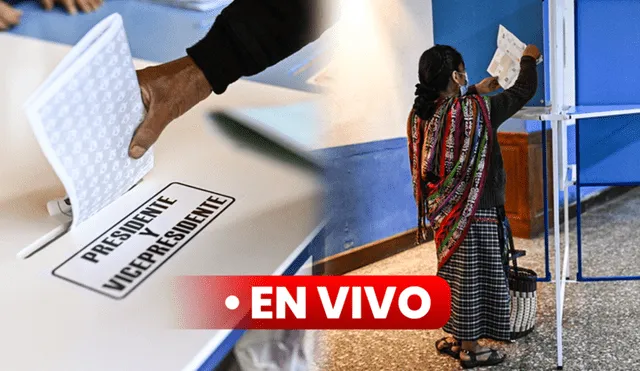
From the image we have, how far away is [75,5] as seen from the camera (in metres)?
0.84

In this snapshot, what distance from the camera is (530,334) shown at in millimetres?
2164

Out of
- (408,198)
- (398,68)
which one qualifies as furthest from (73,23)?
(408,198)

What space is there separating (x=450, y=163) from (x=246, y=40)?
1.02 m

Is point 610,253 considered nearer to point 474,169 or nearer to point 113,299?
point 474,169

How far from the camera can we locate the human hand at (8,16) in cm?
81

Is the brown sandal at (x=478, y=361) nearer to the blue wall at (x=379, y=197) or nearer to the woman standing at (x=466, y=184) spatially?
the woman standing at (x=466, y=184)

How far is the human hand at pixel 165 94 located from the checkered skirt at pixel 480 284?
45.2 inches

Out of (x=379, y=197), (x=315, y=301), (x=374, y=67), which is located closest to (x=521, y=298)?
(x=379, y=197)

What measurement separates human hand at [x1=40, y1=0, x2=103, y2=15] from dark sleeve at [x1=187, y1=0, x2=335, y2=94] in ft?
0.43

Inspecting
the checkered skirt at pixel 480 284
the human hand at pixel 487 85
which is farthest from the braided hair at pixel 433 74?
the checkered skirt at pixel 480 284

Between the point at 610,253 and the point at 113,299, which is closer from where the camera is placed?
the point at 113,299

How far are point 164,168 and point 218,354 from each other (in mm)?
272

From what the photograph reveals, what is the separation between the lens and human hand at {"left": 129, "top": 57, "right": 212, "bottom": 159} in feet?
2.83

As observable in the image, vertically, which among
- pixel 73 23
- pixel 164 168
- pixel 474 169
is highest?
pixel 73 23
